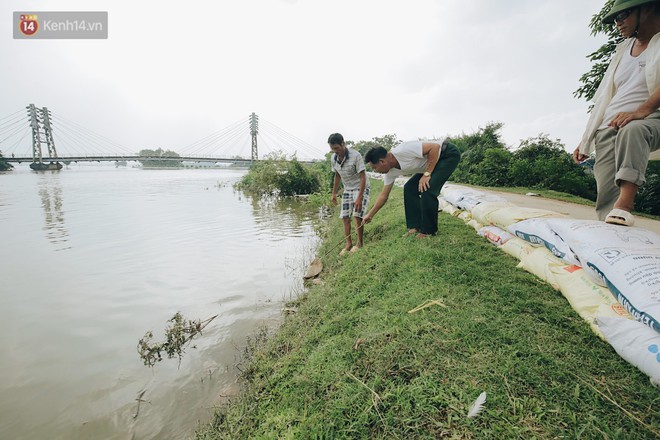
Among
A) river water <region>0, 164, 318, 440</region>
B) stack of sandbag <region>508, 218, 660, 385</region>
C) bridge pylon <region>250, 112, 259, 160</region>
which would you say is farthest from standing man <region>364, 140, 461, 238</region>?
bridge pylon <region>250, 112, 259, 160</region>

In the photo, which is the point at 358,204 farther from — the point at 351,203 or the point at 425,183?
the point at 425,183

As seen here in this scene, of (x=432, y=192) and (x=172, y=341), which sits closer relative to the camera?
(x=172, y=341)

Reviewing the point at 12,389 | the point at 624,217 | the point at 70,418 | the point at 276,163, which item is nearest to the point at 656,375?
the point at 624,217

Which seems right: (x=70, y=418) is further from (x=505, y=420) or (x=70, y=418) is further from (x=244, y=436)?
(x=505, y=420)

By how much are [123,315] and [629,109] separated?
465 cm

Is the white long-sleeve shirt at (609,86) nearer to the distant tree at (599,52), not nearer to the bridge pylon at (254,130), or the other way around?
the distant tree at (599,52)

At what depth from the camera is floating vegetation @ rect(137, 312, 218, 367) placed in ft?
7.63

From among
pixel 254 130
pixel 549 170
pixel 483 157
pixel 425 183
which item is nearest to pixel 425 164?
pixel 425 183

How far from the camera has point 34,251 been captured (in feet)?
16.1

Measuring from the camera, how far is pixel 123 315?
2.93 metres

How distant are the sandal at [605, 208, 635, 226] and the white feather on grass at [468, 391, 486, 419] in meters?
1.51

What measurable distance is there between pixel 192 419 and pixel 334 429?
115 cm

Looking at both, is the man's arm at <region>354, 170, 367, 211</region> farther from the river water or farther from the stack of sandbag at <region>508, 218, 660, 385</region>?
the stack of sandbag at <region>508, 218, 660, 385</region>

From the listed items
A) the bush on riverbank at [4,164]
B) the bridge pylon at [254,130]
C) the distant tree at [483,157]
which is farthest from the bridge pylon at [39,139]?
the distant tree at [483,157]
